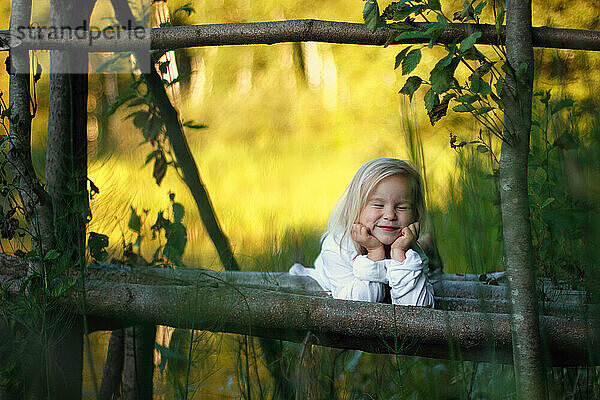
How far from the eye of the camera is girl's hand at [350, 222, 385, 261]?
1.17 metres

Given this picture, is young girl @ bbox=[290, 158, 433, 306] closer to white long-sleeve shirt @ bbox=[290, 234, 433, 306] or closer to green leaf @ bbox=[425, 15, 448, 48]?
white long-sleeve shirt @ bbox=[290, 234, 433, 306]

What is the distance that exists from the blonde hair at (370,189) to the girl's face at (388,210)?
1cm

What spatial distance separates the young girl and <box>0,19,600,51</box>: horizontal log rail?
32 cm

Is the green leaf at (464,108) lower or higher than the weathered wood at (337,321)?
higher

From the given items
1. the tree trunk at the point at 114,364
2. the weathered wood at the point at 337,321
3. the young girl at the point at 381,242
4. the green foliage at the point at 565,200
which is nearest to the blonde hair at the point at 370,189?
the young girl at the point at 381,242

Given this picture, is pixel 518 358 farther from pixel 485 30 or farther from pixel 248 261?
pixel 248 261

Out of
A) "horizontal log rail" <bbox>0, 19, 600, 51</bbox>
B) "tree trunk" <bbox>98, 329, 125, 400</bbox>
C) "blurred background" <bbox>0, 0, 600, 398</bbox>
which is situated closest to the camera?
"blurred background" <bbox>0, 0, 600, 398</bbox>

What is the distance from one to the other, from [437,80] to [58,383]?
0.86 meters

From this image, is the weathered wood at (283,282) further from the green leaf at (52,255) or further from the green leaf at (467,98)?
the green leaf at (467,98)

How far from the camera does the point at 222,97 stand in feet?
5.39

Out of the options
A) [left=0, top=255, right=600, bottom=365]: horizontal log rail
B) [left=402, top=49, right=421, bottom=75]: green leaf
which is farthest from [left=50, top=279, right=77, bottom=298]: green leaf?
[left=402, top=49, right=421, bottom=75]: green leaf

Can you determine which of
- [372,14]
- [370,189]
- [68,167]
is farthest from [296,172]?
[372,14]

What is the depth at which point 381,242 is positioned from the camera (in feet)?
3.84

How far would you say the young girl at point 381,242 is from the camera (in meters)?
1.09
